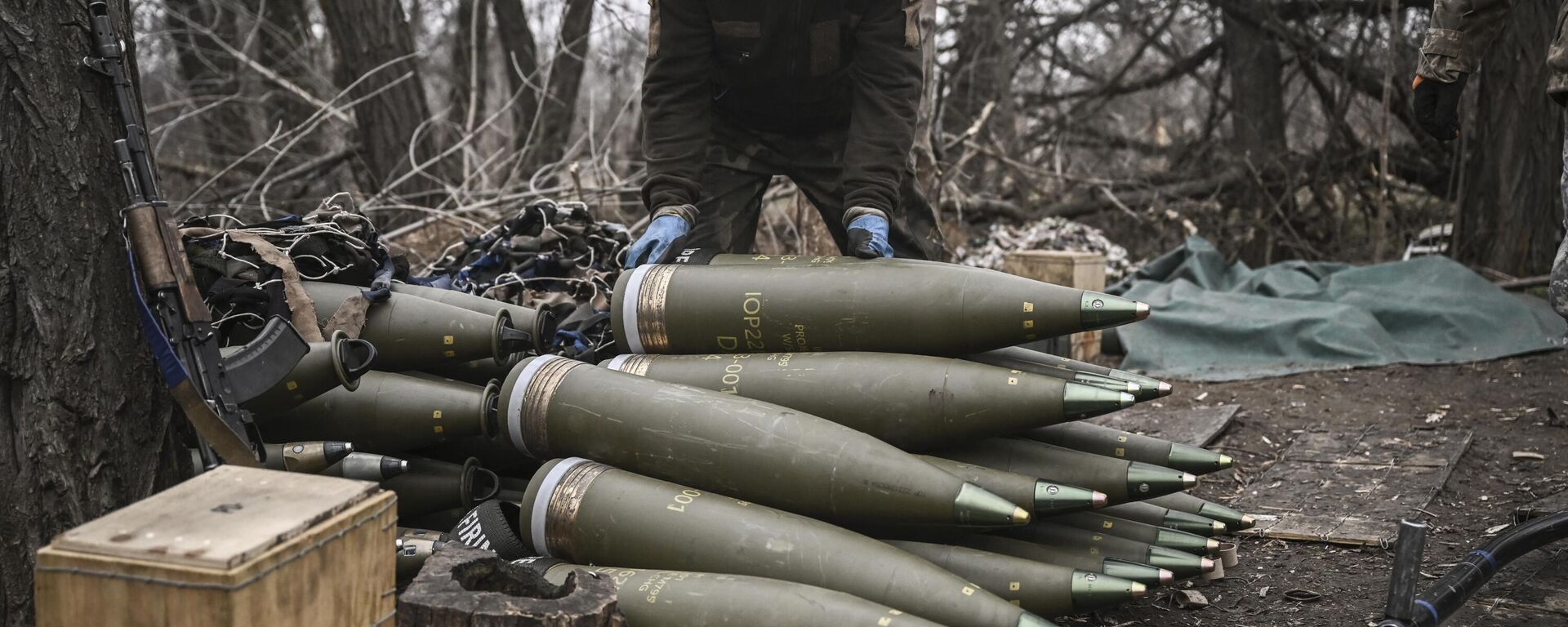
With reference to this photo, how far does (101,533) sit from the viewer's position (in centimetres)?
175

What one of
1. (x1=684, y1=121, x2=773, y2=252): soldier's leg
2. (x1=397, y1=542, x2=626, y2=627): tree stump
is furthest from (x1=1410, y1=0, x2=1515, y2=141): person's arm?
(x1=397, y1=542, x2=626, y2=627): tree stump

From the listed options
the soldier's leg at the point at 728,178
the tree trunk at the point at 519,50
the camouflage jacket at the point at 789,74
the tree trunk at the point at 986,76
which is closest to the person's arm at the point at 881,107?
the camouflage jacket at the point at 789,74

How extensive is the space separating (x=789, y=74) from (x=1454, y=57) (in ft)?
7.20

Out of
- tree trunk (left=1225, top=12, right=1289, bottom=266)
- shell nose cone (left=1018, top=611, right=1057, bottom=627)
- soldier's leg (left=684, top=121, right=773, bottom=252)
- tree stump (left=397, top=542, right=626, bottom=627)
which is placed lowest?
shell nose cone (left=1018, top=611, right=1057, bottom=627)

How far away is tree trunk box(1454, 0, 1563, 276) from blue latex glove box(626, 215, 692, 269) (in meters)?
6.54

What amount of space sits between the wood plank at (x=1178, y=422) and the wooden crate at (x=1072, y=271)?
96 cm

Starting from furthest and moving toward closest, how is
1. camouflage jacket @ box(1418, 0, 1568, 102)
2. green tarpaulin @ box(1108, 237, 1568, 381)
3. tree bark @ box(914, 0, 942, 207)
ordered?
green tarpaulin @ box(1108, 237, 1568, 381) < tree bark @ box(914, 0, 942, 207) < camouflage jacket @ box(1418, 0, 1568, 102)

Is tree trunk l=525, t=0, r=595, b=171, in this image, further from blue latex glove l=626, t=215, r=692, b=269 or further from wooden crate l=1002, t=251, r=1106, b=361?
blue latex glove l=626, t=215, r=692, b=269

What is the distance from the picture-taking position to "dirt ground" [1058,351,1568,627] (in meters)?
3.01

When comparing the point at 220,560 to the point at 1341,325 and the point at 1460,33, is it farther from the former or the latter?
the point at 1341,325

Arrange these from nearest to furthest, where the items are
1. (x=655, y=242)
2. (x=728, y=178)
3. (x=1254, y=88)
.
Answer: (x=655, y=242)
(x=728, y=178)
(x=1254, y=88)

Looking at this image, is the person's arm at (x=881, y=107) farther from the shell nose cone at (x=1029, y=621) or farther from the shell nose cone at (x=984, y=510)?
the shell nose cone at (x=1029, y=621)

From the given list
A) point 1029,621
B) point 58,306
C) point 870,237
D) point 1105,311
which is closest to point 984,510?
point 1029,621

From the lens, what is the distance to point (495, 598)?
2107 mm
